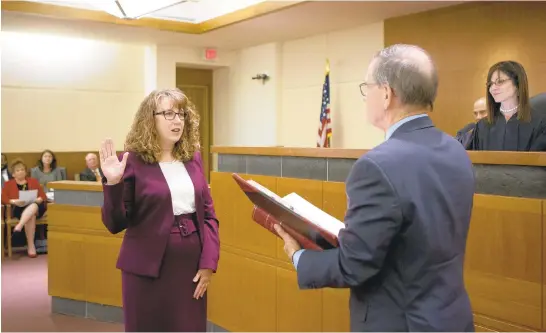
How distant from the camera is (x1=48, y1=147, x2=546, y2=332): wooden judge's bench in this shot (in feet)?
7.09

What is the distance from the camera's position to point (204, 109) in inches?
367

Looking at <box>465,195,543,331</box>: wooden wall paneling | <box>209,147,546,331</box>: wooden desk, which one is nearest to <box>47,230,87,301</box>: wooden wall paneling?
<box>209,147,546,331</box>: wooden desk

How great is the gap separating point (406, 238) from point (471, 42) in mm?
4682

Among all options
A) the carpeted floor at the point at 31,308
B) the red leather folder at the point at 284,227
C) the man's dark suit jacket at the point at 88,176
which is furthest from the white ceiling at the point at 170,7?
the red leather folder at the point at 284,227

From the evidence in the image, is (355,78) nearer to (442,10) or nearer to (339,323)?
(442,10)

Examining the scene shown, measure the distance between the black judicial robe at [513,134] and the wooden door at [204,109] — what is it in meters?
6.40

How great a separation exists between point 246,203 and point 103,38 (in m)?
5.01

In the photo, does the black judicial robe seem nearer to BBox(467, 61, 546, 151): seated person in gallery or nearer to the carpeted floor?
BBox(467, 61, 546, 151): seated person in gallery

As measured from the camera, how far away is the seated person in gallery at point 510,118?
9.41 feet

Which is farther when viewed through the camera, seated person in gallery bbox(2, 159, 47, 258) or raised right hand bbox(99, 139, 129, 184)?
seated person in gallery bbox(2, 159, 47, 258)

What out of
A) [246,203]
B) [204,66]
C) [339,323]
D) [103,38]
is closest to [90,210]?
[246,203]

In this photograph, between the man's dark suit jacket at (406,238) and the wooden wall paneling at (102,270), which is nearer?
the man's dark suit jacket at (406,238)

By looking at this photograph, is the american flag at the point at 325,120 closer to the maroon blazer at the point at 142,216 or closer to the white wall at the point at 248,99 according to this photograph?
the white wall at the point at 248,99

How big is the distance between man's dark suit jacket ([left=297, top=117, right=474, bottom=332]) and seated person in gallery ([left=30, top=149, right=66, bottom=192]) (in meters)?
6.79
